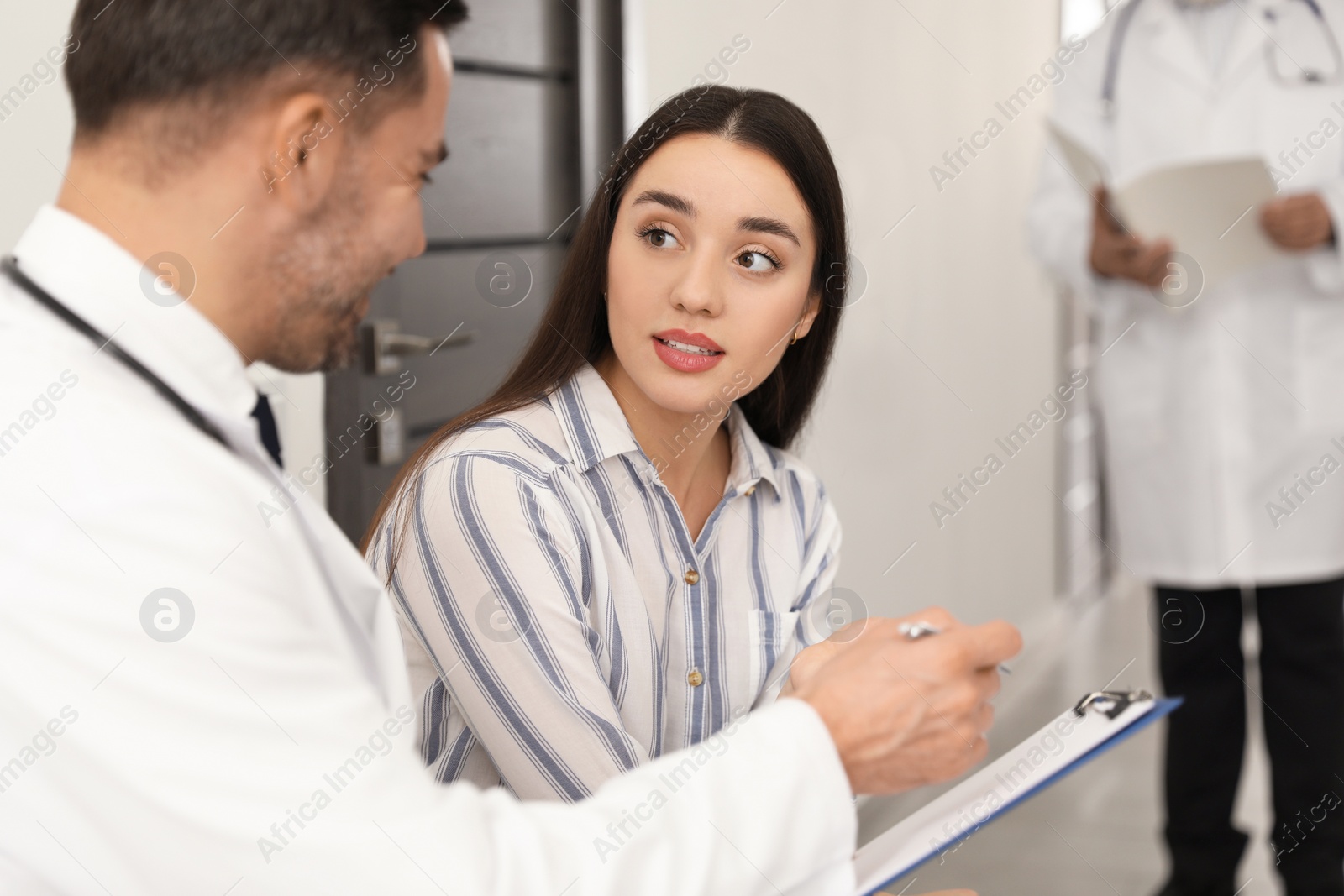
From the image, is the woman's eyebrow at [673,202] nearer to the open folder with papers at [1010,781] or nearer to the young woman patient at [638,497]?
the young woman patient at [638,497]

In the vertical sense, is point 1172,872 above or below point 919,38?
below

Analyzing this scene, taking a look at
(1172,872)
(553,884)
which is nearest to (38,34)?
(553,884)

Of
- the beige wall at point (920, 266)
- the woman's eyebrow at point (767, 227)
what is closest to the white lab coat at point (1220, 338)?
the beige wall at point (920, 266)

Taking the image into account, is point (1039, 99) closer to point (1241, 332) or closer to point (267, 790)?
point (1241, 332)

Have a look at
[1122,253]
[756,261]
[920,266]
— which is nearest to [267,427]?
[756,261]

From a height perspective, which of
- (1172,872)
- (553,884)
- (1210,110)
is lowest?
(1172,872)

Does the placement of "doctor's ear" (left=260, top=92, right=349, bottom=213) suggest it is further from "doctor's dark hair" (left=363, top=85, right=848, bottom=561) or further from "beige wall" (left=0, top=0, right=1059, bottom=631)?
"beige wall" (left=0, top=0, right=1059, bottom=631)

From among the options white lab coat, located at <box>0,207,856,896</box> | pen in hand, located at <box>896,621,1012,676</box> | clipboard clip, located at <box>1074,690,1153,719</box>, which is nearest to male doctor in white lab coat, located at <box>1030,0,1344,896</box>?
clipboard clip, located at <box>1074,690,1153,719</box>

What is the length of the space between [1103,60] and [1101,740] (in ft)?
6.05

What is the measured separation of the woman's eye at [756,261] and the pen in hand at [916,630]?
574mm

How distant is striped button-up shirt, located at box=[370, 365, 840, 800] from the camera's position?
1.12 meters

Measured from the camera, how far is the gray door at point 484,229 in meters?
2.12

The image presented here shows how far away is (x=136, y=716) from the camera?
59 cm

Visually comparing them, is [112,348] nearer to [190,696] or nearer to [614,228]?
[190,696]
